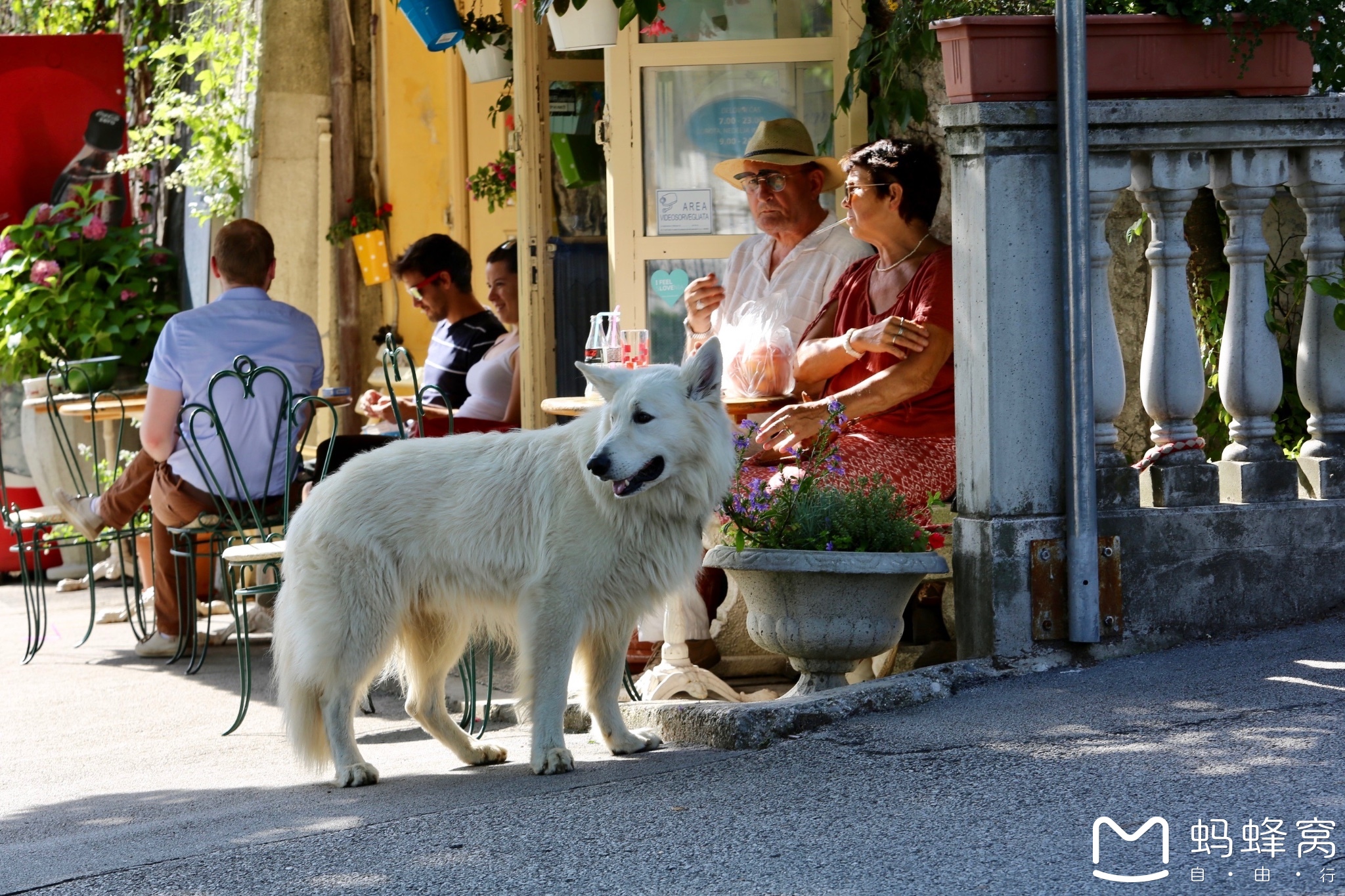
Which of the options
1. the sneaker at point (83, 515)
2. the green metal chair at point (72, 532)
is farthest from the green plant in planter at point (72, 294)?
the sneaker at point (83, 515)

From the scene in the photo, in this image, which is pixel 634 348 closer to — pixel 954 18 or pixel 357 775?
pixel 954 18

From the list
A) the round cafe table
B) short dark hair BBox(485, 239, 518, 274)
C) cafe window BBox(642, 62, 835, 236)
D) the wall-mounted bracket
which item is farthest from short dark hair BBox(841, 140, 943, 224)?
short dark hair BBox(485, 239, 518, 274)

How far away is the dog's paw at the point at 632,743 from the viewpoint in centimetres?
399

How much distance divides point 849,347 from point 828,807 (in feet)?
6.95

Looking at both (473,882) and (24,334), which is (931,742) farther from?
(24,334)

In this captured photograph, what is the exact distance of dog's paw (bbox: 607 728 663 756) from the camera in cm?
399

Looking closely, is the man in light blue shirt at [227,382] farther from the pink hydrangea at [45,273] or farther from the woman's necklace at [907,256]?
the pink hydrangea at [45,273]

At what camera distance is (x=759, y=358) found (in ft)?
16.5

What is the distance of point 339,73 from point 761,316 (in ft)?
20.0

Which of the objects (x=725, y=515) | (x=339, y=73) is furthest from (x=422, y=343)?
(x=725, y=515)

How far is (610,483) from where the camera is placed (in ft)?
12.4

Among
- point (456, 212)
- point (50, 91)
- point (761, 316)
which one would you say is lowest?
point (761, 316)

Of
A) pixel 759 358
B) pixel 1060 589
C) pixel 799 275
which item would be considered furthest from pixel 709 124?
pixel 1060 589

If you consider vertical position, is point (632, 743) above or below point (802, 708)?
below
